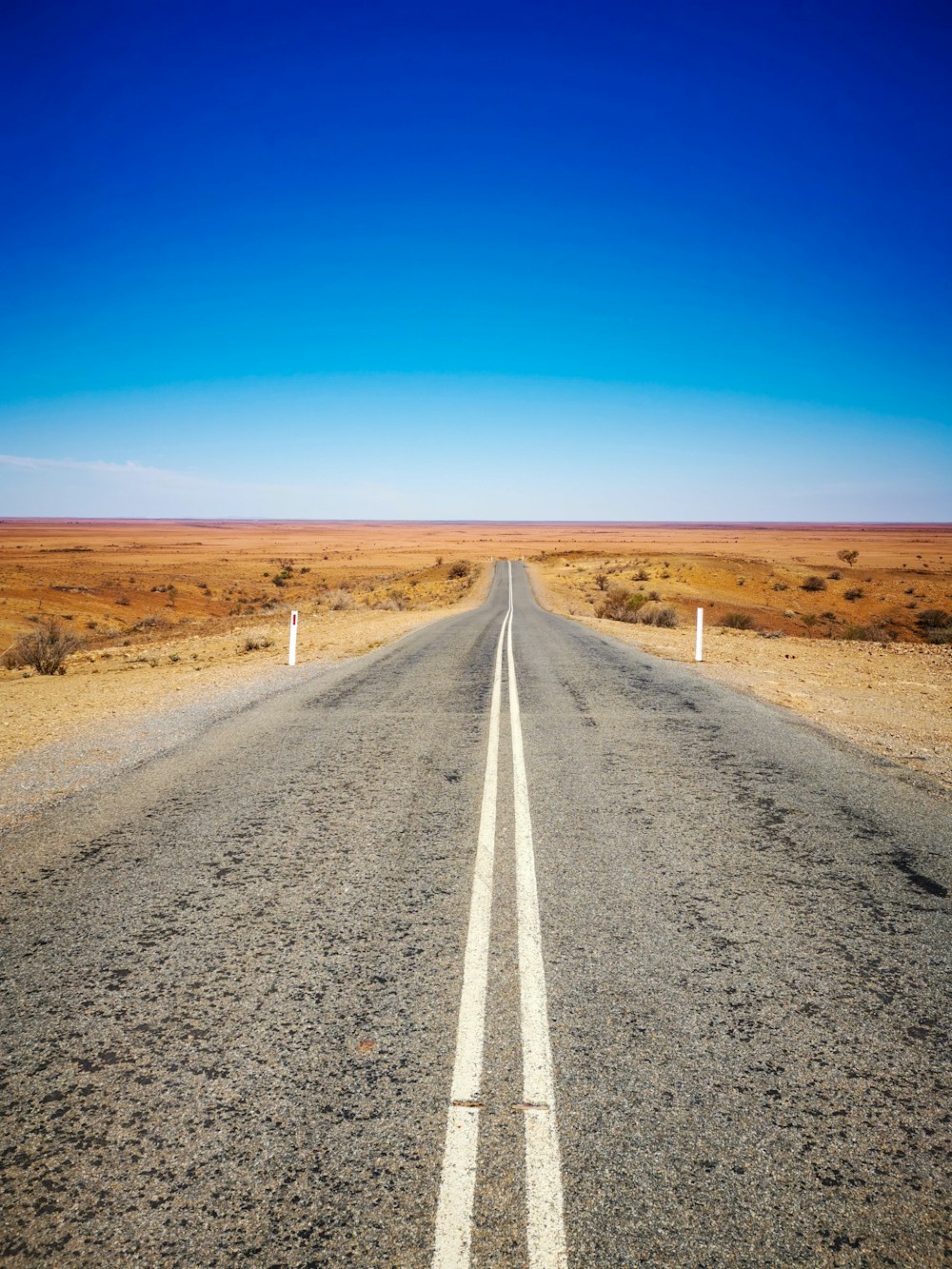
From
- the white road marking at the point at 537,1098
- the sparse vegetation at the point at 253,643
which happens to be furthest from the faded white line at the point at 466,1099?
the sparse vegetation at the point at 253,643

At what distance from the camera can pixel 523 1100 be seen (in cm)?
247

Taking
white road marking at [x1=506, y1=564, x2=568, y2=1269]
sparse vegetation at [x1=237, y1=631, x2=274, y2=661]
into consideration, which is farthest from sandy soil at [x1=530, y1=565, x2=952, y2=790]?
sparse vegetation at [x1=237, y1=631, x2=274, y2=661]

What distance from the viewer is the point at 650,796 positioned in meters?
5.73

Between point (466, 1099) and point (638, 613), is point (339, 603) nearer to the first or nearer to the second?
point (638, 613)

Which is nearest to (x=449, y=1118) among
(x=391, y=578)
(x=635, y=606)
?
(x=635, y=606)

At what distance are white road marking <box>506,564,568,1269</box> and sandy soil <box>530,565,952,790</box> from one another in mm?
4740

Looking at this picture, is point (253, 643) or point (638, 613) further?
point (638, 613)

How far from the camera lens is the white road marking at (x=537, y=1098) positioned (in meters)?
1.96

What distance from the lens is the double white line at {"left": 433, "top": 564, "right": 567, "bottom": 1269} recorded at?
1964mm

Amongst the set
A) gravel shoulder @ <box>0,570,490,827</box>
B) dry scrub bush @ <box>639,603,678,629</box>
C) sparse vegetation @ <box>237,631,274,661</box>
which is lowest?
gravel shoulder @ <box>0,570,490,827</box>

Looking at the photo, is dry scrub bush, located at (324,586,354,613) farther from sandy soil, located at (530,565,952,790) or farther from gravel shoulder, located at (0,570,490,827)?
sandy soil, located at (530,565,952,790)

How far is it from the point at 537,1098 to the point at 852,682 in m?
11.4

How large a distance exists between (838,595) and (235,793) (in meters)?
41.4

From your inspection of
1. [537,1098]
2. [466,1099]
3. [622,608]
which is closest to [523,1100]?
[537,1098]
